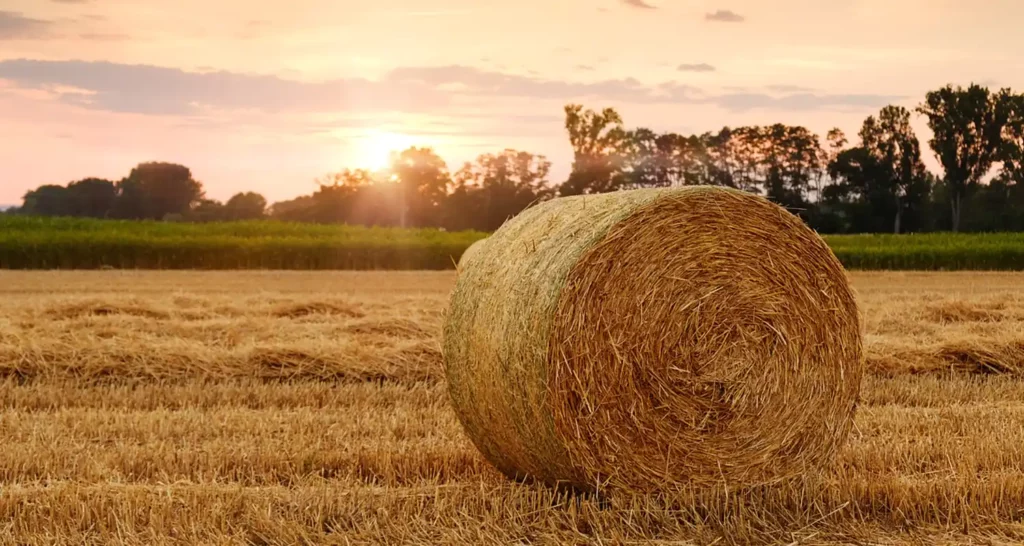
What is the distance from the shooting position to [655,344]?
5.00m

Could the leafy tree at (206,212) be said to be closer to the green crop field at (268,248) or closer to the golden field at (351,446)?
the green crop field at (268,248)

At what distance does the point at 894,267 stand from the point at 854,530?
2526 centimetres

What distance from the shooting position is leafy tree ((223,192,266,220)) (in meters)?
36.0

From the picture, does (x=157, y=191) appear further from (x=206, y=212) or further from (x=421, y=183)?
(x=421, y=183)

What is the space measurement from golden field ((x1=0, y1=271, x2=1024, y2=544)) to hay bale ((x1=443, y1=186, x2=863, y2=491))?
0.20 metres

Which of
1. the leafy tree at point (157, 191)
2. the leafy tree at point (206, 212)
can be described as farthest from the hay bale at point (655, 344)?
the leafy tree at point (157, 191)

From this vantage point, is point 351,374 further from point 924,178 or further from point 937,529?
point 924,178

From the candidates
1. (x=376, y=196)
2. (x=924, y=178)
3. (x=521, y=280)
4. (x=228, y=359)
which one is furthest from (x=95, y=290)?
(x=924, y=178)

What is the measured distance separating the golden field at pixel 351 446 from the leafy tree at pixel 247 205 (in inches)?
989

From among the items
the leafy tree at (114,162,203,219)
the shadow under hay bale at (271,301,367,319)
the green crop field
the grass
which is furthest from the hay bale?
the leafy tree at (114,162,203,219)

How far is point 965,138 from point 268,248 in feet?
107

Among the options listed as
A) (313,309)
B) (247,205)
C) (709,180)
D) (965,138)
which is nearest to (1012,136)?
(965,138)

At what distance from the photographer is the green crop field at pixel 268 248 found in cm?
2600

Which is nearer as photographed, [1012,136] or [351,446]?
[351,446]
